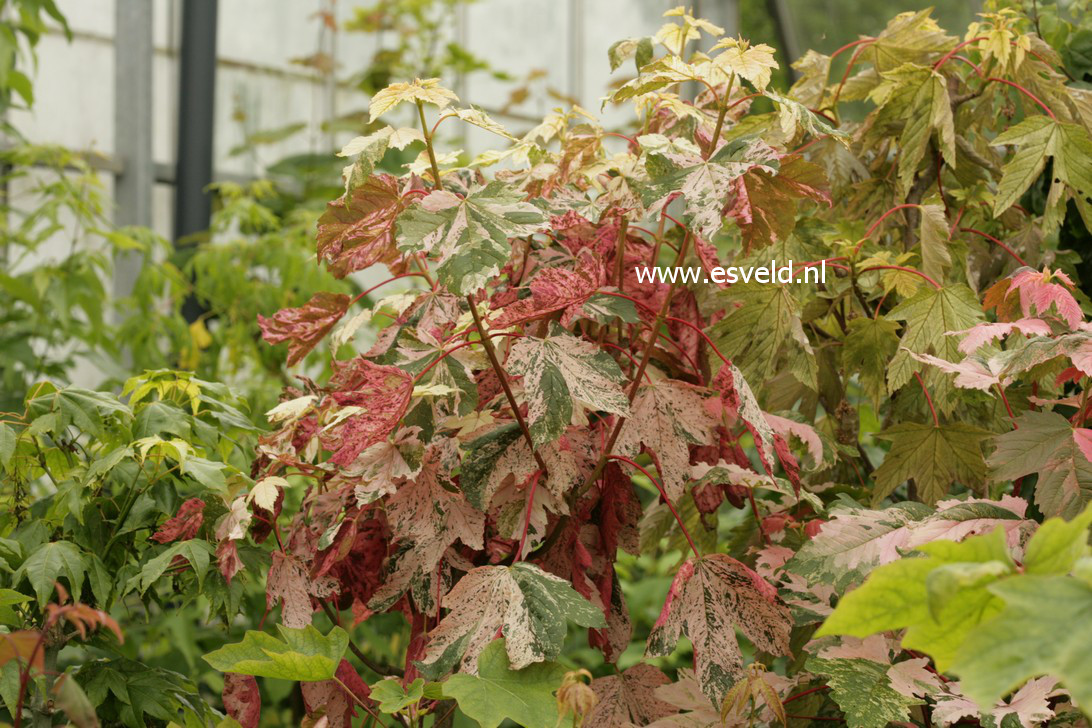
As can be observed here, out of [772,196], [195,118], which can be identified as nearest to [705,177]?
[772,196]

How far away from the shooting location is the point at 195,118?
3.27 meters

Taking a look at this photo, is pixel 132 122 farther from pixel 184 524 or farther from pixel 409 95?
pixel 409 95

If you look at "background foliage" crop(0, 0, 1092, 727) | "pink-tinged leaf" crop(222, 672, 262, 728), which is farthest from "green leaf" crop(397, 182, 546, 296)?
"pink-tinged leaf" crop(222, 672, 262, 728)

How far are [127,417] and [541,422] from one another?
0.48m

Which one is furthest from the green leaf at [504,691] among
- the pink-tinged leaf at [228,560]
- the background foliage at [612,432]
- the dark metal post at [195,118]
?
the dark metal post at [195,118]

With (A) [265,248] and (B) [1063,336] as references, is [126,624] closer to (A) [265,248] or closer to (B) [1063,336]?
(A) [265,248]

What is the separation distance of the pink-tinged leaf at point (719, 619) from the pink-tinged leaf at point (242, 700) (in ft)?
1.21

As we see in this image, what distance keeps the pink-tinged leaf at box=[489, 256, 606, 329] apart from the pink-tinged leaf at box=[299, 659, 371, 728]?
13.5 inches

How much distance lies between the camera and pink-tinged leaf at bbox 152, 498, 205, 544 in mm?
964

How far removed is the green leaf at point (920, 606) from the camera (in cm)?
51

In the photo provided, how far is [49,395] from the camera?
1.00 meters

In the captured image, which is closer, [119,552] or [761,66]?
[761,66]

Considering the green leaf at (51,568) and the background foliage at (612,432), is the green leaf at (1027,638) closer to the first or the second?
the background foliage at (612,432)

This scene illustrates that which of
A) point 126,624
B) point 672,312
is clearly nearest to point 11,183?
point 126,624
